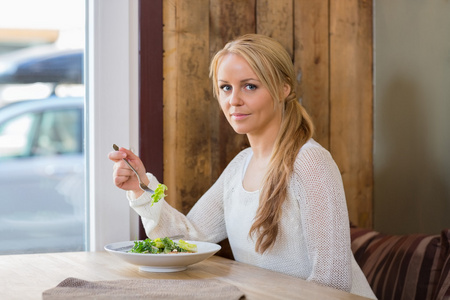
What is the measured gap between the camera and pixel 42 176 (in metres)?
2.22

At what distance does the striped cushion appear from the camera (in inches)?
74.7

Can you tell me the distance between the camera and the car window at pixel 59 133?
7.28 ft

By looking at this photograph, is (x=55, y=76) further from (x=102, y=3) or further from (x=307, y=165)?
(x=307, y=165)

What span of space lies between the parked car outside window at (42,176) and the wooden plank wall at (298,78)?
0.32 m

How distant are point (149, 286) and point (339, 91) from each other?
1375mm

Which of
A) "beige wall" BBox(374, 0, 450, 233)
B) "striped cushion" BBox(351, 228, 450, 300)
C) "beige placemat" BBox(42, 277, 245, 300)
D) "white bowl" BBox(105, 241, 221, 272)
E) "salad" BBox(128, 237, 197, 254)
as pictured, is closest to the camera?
"beige placemat" BBox(42, 277, 245, 300)

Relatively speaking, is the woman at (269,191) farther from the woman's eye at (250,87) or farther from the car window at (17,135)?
the car window at (17,135)

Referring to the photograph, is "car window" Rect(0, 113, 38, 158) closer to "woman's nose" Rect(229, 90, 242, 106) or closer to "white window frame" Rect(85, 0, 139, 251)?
"white window frame" Rect(85, 0, 139, 251)

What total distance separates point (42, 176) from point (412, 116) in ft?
4.48

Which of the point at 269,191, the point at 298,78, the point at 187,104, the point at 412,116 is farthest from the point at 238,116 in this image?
the point at 412,116

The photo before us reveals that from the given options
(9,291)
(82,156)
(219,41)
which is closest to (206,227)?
(82,156)

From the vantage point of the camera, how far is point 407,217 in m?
2.51

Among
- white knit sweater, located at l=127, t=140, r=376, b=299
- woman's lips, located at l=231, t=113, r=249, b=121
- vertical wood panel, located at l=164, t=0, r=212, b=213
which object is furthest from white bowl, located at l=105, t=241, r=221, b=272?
vertical wood panel, located at l=164, t=0, r=212, b=213

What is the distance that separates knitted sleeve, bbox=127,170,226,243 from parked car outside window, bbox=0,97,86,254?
0.34m
